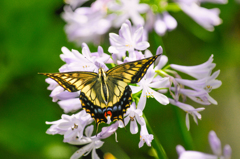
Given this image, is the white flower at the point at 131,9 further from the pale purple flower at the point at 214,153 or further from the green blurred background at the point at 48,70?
the pale purple flower at the point at 214,153

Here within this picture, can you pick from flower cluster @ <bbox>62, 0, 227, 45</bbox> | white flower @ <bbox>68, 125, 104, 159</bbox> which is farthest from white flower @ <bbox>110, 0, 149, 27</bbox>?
white flower @ <bbox>68, 125, 104, 159</bbox>

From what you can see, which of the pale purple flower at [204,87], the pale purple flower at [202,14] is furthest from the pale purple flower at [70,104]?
the pale purple flower at [202,14]

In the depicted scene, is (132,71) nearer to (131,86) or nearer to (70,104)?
(131,86)

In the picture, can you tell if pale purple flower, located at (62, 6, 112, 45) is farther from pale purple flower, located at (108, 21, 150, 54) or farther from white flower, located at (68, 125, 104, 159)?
white flower, located at (68, 125, 104, 159)

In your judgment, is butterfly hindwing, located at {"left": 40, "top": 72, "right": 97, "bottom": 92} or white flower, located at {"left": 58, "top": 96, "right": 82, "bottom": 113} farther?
white flower, located at {"left": 58, "top": 96, "right": 82, "bottom": 113}

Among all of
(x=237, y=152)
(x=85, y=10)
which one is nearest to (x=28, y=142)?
(x=85, y=10)

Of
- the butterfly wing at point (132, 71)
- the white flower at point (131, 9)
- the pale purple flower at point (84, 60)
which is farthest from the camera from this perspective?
the white flower at point (131, 9)
